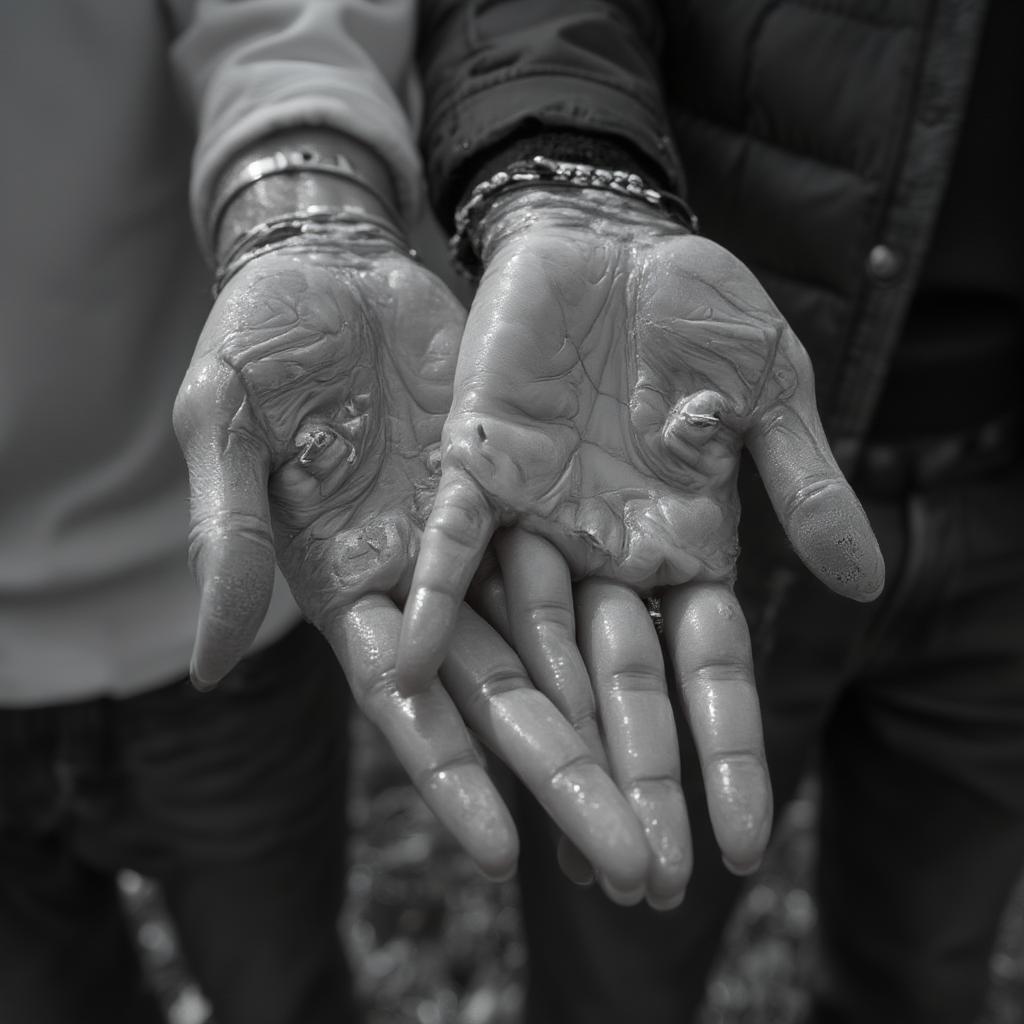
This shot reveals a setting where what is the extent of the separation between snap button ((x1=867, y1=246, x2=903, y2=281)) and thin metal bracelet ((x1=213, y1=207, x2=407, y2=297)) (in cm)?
42

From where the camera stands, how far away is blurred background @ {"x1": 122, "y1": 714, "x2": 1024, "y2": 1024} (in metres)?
1.78

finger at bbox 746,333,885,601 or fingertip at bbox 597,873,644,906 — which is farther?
finger at bbox 746,333,885,601

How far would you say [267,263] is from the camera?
32.9 inches

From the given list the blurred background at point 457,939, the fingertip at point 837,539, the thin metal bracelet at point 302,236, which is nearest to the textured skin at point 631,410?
the fingertip at point 837,539

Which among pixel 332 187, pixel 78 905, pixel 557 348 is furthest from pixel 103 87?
pixel 78 905

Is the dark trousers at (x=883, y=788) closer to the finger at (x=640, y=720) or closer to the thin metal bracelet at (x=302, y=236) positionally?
the finger at (x=640, y=720)

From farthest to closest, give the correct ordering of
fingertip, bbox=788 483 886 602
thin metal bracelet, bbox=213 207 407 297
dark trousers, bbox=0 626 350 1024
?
1. dark trousers, bbox=0 626 350 1024
2. thin metal bracelet, bbox=213 207 407 297
3. fingertip, bbox=788 483 886 602

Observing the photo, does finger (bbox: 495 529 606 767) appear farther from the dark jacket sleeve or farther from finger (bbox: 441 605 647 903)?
the dark jacket sleeve

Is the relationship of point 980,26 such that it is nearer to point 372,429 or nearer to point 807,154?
point 807,154

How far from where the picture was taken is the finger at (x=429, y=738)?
668 mm

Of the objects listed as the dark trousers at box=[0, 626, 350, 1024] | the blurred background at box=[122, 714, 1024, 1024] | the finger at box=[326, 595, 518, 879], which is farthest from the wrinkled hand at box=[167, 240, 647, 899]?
the blurred background at box=[122, 714, 1024, 1024]

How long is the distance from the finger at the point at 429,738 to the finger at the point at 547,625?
0.23ft

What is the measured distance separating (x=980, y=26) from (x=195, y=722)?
96cm

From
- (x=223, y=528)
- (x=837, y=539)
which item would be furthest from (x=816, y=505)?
(x=223, y=528)
